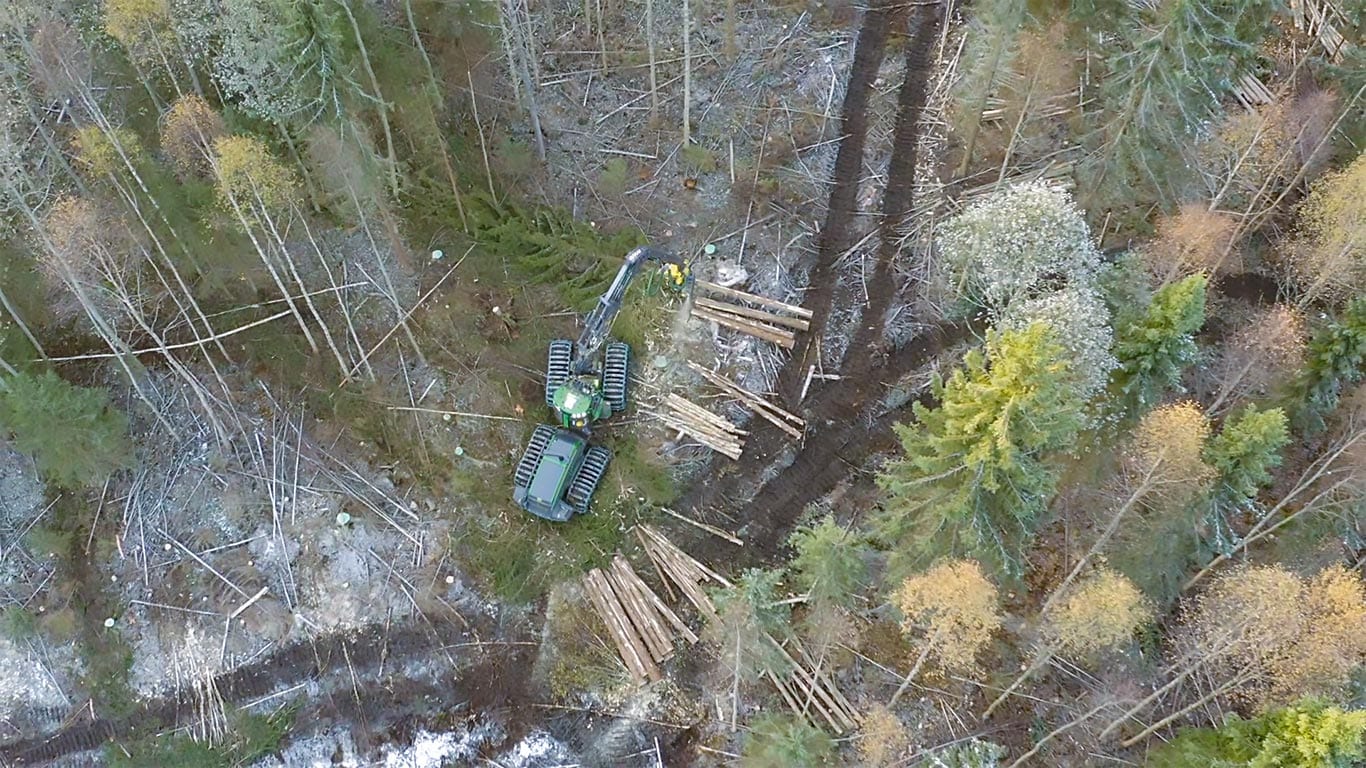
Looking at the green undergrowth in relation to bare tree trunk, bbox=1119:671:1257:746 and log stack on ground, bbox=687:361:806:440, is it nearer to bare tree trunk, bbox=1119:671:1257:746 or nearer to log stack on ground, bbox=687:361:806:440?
log stack on ground, bbox=687:361:806:440

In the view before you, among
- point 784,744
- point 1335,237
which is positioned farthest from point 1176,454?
point 784,744

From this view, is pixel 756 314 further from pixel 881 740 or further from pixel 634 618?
pixel 881 740

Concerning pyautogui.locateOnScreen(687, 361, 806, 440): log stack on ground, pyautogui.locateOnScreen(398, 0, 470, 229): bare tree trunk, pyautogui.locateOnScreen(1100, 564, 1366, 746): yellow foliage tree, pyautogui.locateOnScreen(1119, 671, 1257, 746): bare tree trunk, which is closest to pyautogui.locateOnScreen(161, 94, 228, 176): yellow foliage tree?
pyautogui.locateOnScreen(398, 0, 470, 229): bare tree trunk

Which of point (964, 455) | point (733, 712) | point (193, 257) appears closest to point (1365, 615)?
point (964, 455)

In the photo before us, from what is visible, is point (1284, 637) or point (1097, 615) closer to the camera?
point (1284, 637)

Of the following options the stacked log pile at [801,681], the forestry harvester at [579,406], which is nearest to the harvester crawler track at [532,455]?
the forestry harvester at [579,406]

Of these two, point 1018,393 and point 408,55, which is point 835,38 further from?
point 1018,393
